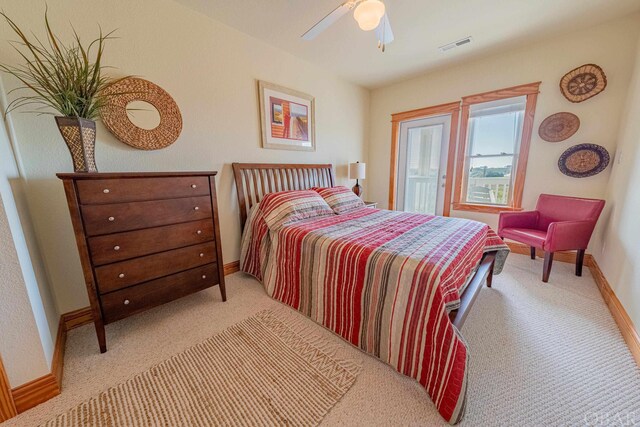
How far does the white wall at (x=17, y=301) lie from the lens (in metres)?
1.03

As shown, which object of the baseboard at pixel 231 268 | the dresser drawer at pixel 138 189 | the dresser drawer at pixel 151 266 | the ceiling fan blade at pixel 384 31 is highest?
the ceiling fan blade at pixel 384 31

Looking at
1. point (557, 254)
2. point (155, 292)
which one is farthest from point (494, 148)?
point (155, 292)

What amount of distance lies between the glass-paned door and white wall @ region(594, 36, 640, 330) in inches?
63.2

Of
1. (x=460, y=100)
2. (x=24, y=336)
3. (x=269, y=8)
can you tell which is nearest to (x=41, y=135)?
(x=24, y=336)

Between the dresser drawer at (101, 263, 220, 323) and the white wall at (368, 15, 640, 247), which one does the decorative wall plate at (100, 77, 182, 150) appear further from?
the white wall at (368, 15, 640, 247)

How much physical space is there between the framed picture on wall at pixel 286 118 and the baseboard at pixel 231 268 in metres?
1.41

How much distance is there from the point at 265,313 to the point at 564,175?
3.60 metres

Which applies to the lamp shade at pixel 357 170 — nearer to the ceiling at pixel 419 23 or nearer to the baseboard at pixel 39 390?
the ceiling at pixel 419 23

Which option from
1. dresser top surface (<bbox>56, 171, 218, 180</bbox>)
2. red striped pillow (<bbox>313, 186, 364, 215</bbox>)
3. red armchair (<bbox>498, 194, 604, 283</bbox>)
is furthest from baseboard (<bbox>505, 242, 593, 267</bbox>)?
dresser top surface (<bbox>56, 171, 218, 180</bbox>)

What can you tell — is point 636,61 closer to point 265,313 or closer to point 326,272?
point 326,272

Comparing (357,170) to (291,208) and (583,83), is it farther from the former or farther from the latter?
(583,83)

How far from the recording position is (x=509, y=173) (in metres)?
3.00

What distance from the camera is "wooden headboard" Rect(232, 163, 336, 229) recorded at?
98.1 inches

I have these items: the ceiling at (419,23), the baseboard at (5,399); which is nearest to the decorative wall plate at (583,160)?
the ceiling at (419,23)
